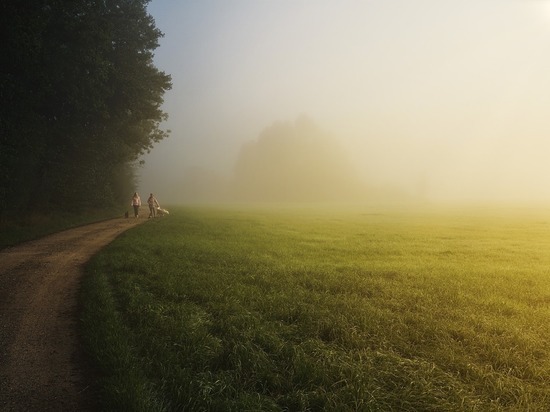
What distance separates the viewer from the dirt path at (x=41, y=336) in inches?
214

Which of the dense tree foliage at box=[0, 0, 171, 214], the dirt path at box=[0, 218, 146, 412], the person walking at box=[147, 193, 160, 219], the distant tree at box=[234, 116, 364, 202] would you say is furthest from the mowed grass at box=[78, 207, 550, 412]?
the distant tree at box=[234, 116, 364, 202]

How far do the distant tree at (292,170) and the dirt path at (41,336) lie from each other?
15248 cm

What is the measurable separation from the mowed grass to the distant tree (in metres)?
152

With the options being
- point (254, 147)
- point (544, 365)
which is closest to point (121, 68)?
point (544, 365)

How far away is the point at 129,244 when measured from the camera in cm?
1944

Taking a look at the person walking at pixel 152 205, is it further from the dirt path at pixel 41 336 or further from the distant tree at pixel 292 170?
the distant tree at pixel 292 170

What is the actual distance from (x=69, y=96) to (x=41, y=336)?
87.8 feet

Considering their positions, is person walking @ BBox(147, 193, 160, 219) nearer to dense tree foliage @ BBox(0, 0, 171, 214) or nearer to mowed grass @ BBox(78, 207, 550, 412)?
dense tree foliage @ BBox(0, 0, 171, 214)

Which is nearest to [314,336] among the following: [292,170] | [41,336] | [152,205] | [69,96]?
[41,336]

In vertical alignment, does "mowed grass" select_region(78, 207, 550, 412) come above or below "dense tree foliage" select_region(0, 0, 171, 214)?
below

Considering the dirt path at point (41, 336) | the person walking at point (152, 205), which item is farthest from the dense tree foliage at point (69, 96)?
the dirt path at point (41, 336)

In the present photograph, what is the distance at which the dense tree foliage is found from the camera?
21938 millimetres

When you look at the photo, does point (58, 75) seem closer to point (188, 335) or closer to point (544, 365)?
point (188, 335)

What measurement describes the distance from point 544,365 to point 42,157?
1330 inches
